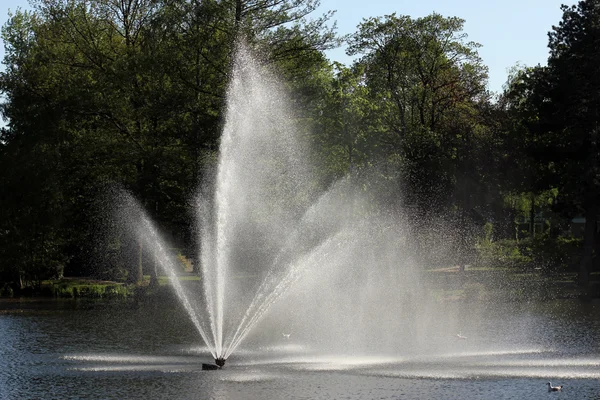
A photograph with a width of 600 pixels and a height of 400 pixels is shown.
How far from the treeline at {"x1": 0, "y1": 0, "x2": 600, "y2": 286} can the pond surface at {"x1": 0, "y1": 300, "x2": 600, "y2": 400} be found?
51.4 feet

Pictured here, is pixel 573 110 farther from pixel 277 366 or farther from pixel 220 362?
pixel 220 362

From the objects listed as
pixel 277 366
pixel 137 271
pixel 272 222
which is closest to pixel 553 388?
pixel 277 366

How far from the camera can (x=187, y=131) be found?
172 ft

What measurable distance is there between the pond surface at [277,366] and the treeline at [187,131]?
15.7 metres

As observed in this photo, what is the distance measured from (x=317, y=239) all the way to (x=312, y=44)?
39.8 ft

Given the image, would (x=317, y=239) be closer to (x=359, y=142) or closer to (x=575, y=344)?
(x=359, y=142)

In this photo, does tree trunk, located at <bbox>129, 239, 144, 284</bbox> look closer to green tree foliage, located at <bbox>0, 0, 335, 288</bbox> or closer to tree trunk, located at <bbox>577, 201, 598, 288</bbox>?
green tree foliage, located at <bbox>0, 0, 335, 288</bbox>

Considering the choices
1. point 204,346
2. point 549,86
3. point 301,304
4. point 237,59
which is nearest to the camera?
point 204,346

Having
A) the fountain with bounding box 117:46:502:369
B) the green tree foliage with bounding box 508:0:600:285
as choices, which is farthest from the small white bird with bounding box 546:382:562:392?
the green tree foliage with bounding box 508:0:600:285

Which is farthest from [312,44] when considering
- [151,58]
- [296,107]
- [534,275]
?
[534,275]

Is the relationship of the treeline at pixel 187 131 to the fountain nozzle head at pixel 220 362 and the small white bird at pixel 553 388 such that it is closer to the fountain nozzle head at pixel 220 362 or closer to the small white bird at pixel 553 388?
the fountain nozzle head at pixel 220 362

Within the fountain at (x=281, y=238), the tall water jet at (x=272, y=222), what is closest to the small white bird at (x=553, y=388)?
the fountain at (x=281, y=238)

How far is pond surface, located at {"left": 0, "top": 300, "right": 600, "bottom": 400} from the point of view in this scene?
23.0 m

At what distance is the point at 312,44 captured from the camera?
5359 cm
